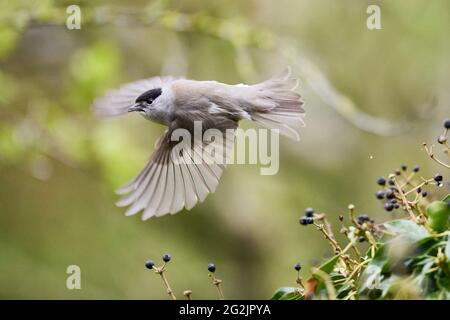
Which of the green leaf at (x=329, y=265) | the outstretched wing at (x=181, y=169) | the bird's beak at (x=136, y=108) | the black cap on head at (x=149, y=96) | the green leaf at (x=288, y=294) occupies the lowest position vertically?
the green leaf at (x=288, y=294)

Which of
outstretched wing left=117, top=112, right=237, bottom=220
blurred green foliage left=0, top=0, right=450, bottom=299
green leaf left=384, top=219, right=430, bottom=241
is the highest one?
blurred green foliage left=0, top=0, right=450, bottom=299

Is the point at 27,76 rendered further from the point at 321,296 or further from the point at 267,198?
the point at 321,296

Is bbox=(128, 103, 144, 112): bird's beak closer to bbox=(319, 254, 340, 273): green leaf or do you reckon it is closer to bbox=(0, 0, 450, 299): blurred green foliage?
bbox=(319, 254, 340, 273): green leaf

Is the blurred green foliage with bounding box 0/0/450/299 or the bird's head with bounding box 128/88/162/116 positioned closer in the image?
the bird's head with bounding box 128/88/162/116

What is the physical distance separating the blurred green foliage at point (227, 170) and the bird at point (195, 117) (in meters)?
1.78

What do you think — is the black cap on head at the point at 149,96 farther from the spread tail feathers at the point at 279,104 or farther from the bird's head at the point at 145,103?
the spread tail feathers at the point at 279,104

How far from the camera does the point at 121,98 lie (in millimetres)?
2273

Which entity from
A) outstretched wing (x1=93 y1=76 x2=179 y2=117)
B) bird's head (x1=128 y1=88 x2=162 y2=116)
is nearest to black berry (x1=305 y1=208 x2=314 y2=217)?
bird's head (x1=128 y1=88 x2=162 y2=116)

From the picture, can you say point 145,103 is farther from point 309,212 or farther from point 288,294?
point 288,294

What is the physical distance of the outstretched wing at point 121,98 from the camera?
2.20 metres

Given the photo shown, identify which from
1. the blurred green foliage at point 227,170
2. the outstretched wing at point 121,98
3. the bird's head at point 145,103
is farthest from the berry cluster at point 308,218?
the blurred green foliage at point 227,170

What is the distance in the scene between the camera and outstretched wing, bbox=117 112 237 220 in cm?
199
